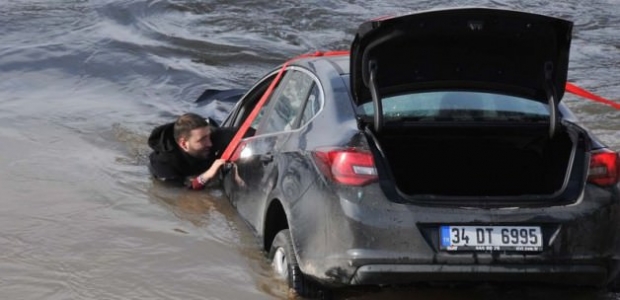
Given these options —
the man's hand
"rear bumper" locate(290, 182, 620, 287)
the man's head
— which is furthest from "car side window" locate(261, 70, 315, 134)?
the man's head

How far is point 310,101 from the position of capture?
18.8 ft

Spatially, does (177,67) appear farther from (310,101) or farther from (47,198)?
(310,101)

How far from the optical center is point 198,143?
788 cm

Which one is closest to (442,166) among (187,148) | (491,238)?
(491,238)

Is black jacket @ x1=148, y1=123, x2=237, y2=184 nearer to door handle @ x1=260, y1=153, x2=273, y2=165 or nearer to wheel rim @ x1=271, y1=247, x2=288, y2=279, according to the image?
door handle @ x1=260, y1=153, x2=273, y2=165

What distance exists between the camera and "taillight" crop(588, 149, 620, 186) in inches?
194

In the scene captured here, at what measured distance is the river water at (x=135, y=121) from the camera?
5.81m

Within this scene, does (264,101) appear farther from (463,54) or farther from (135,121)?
(135,121)

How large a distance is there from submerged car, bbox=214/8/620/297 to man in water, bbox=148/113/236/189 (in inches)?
74.5

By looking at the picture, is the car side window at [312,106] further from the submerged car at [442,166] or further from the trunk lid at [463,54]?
the trunk lid at [463,54]

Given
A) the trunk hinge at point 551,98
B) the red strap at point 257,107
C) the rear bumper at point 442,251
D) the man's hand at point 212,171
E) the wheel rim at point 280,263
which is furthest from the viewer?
the man's hand at point 212,171

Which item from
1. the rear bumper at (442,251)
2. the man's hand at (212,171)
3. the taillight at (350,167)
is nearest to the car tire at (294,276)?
the rear bumper at (442,251)

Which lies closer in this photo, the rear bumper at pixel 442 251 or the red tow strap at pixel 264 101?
the rear bumper at pixel 442 251

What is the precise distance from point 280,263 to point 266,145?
3.03 feet
